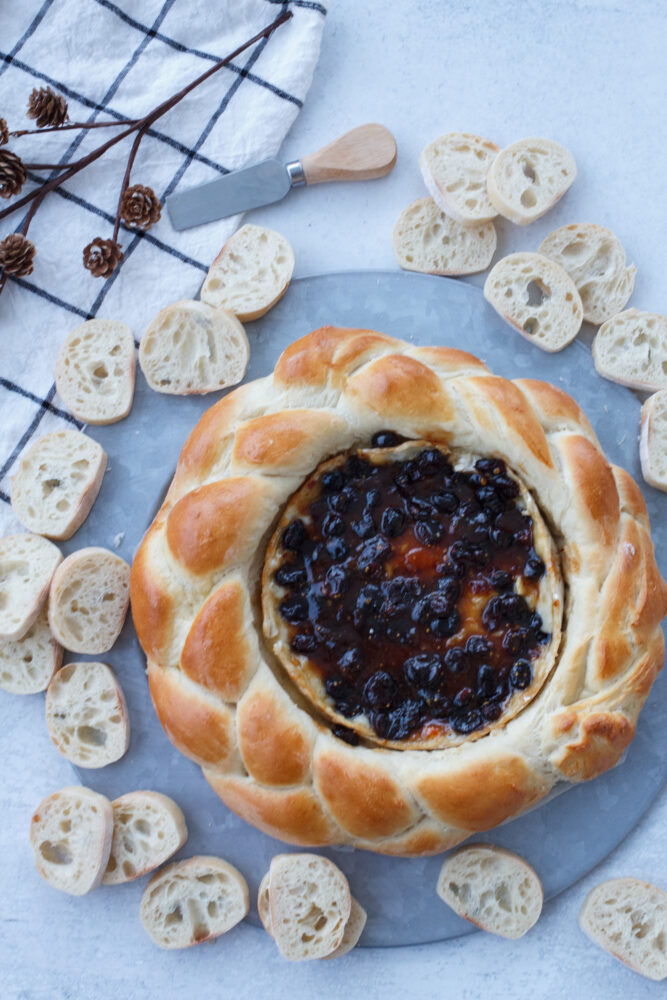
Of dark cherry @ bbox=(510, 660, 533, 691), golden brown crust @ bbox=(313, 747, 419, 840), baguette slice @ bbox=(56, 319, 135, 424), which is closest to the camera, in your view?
golden brown crust @ bbox=(313, 747, 419, 840)

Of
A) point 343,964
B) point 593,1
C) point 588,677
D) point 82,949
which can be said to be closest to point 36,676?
point 82,949

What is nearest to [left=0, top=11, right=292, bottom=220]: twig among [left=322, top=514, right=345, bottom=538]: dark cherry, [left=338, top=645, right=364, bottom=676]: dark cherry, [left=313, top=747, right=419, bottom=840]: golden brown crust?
[left=322, top=514, right=345, bottom=538]: dark cherry

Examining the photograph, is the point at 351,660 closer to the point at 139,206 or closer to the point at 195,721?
the point at 195,721

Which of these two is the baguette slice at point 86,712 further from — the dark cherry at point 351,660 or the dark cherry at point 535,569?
the dark cherry at point 535,569

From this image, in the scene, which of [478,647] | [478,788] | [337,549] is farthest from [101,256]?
[478,788]

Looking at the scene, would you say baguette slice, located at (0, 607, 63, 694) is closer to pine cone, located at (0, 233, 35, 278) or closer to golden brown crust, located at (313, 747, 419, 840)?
golden brown crust, located at (313, 747, 419, 840)
